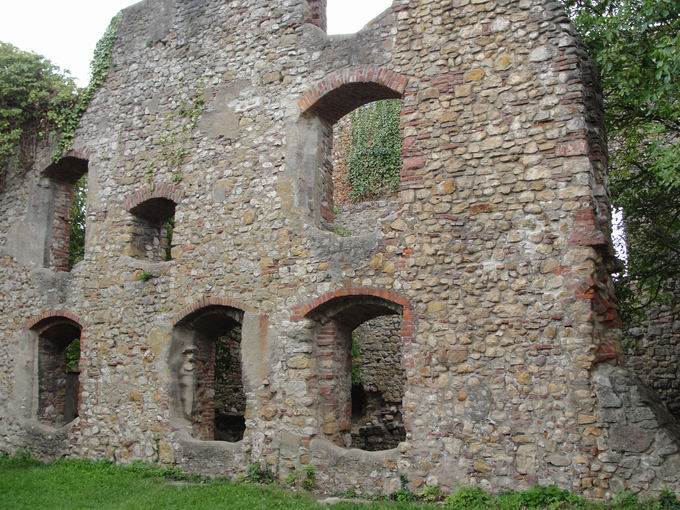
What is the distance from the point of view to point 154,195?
10.4m

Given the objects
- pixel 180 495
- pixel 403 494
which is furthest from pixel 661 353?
pixel 180 495

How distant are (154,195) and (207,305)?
2102 mm

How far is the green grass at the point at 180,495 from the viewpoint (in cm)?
656

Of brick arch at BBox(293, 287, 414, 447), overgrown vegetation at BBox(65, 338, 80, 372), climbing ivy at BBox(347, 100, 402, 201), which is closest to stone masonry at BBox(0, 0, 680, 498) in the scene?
brick arch at BBox(293, 287, 414, 447)

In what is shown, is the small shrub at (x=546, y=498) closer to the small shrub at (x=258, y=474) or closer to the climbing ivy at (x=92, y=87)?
the small shrub at (x=258, y=474)

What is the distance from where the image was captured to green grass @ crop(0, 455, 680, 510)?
6.56 m

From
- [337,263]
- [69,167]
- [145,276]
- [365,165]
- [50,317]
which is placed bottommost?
[50,317]

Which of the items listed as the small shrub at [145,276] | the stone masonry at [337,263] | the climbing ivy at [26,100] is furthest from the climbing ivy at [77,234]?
the small shrub at [145,276]

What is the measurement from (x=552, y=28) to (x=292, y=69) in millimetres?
3476

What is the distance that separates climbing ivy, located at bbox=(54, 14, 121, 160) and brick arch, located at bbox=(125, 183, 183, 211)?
198 centimetres

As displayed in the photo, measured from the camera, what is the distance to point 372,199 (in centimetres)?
1661

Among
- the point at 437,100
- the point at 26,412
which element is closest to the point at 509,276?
the point at 437,100

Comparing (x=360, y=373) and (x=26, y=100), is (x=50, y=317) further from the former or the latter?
(x=360, y=373)

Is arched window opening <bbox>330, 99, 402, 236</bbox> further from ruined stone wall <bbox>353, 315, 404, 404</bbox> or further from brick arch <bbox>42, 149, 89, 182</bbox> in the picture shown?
brick arch <bbox>42, 149, 89, 182</bbox>
